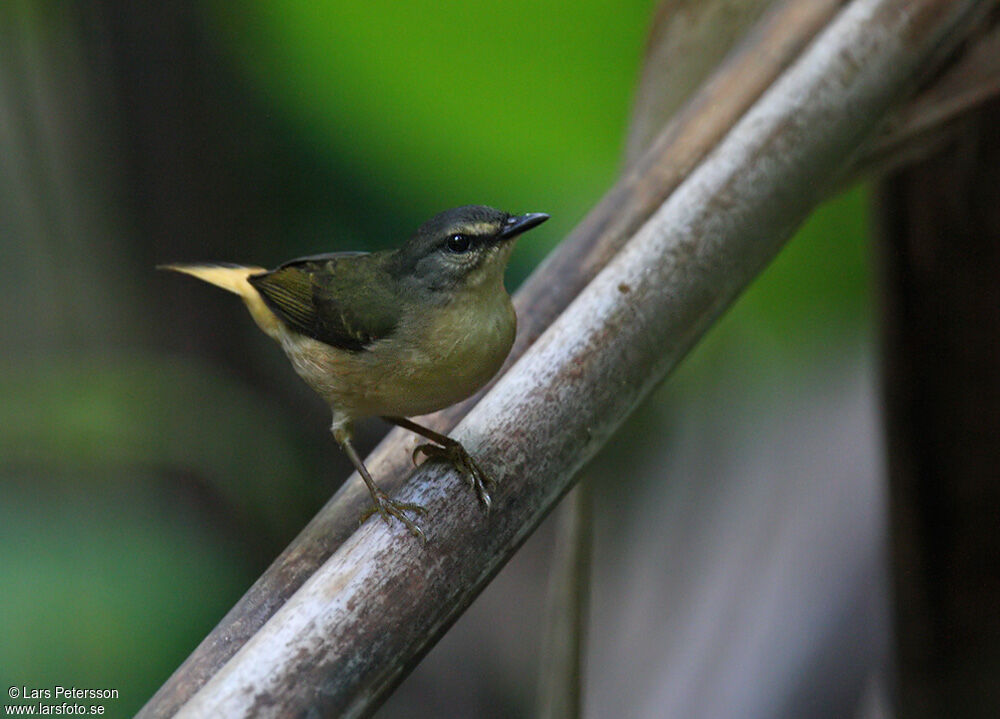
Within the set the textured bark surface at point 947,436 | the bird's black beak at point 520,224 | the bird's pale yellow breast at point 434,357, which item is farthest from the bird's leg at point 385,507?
the textured bark surface at point 947,436

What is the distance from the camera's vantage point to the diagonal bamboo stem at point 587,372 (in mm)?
893

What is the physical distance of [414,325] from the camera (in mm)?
1535

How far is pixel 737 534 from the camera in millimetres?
2225

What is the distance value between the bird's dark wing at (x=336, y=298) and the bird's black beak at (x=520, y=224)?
0.72 feet

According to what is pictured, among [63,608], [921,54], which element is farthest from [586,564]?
[921,54]

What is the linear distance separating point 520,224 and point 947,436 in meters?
1.35

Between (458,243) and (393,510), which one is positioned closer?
(393,510)

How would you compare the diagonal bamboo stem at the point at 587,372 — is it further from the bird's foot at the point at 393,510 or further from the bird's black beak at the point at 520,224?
the bird's black beak at the point at 520,224

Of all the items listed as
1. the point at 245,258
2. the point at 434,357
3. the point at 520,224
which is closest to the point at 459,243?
the point at 520,224

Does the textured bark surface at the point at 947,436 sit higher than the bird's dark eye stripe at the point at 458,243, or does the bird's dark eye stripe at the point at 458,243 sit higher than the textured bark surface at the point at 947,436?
the textured bark surface at the point at 947,436

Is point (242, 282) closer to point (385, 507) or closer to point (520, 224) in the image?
point (520, 224)

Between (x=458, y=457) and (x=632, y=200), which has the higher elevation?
(x=632, y=200)

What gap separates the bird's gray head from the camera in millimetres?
1545

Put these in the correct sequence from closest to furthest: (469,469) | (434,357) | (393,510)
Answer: (393,510) < (469,469) < (434,357)
